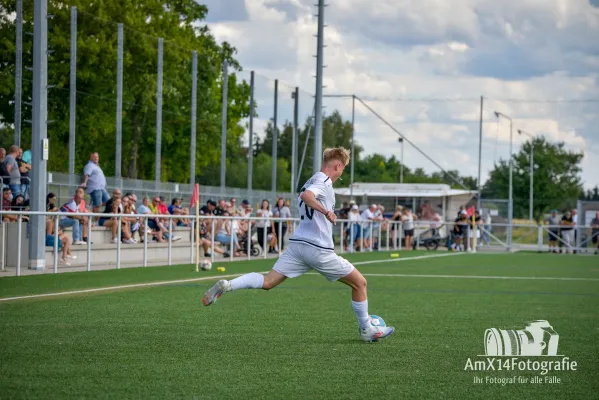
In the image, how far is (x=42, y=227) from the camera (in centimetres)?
1827

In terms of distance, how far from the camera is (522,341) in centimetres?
925

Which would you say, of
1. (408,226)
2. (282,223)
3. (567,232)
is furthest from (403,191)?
(282,223)

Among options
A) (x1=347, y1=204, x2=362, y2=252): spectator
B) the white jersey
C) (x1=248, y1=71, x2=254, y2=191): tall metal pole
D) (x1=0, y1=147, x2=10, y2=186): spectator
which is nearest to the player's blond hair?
the white jersey

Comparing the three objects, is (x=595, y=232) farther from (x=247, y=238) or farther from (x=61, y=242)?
(x=61, y=242)

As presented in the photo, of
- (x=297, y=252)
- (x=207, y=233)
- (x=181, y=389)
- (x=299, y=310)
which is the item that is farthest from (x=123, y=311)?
(x=207, y=233)

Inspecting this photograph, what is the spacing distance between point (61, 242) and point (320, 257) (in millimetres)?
11357

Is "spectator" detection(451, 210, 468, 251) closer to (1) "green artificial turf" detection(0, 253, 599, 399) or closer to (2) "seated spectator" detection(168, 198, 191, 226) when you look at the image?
(2) "seated spectator" detection(168, 198, 191, 226)

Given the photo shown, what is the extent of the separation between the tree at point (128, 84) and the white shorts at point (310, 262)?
16.9m

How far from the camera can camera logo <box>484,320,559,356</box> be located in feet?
28.6

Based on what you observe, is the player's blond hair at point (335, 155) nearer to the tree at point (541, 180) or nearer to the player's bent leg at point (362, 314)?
the player's bent leg at point (362, 314)

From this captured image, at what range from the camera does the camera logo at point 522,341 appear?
8.73m

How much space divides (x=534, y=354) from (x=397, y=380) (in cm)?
199

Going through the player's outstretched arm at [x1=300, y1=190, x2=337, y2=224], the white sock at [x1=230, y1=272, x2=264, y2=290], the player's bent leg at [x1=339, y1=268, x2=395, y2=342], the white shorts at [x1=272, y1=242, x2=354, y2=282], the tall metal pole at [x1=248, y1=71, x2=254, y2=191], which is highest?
the tall metal pole at [x1=248, y1=71, x2=254, y2=191]

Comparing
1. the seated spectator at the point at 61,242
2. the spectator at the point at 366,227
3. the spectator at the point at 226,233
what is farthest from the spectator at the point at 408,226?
the seated spectator at the point at 61,242
